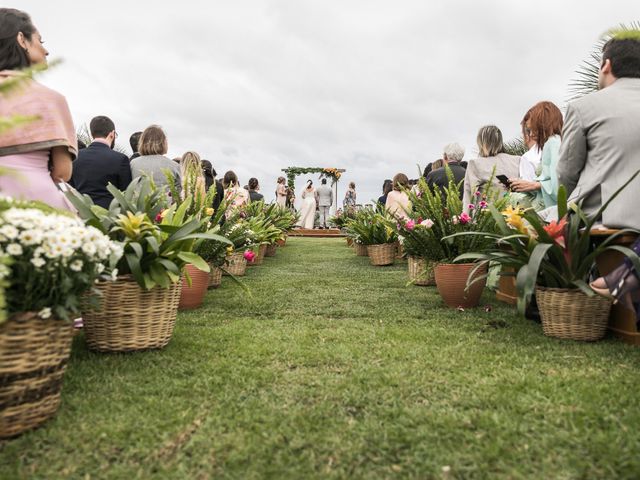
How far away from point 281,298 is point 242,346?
1.30 meters

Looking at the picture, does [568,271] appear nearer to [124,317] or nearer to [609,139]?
[609,139]

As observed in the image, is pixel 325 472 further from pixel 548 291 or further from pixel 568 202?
pixel 568 202

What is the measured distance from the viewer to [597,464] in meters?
1.25

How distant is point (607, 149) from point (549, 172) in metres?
0.85

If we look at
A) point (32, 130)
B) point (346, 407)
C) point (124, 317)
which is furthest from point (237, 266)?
point (346, 407)

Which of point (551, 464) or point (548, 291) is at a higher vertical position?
point (548, 291)

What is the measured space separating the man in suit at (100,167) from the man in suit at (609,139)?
116 inches

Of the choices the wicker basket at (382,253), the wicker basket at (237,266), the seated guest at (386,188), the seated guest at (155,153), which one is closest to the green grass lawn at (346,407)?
the seated guest at (155,153)

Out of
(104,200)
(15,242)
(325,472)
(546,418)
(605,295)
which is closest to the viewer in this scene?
(325,472)

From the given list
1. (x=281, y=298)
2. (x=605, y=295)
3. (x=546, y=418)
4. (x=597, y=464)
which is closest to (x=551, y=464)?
(x=597, y=464)

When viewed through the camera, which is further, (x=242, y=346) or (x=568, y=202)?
(x=568, y=202)

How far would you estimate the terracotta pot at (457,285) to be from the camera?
3.17 m

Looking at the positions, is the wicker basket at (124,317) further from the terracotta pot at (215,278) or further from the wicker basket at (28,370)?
the terracotta pot at (215,278)

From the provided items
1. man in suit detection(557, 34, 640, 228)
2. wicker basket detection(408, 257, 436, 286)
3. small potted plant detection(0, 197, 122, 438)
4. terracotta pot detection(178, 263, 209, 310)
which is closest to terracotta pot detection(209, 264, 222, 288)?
terracotta pot detection(178, 263, 209, 310)
